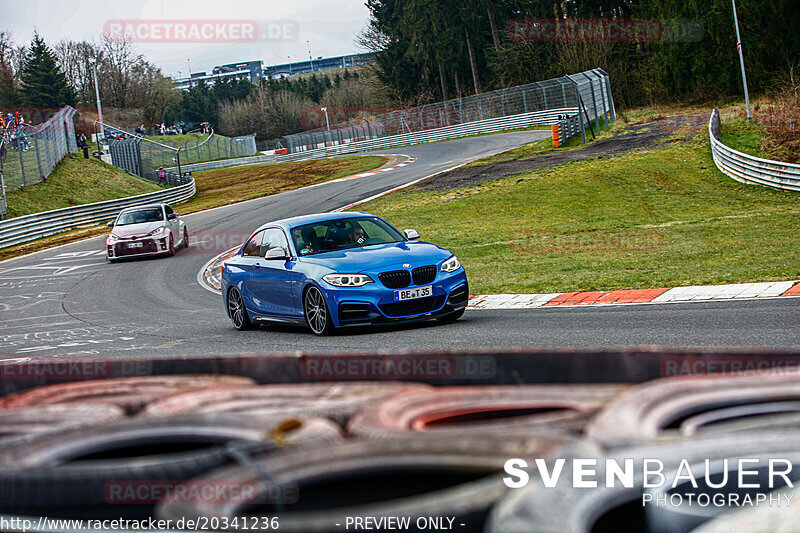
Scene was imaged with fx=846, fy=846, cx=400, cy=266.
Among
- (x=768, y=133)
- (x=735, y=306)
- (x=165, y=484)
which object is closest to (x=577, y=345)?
(x=735, y=306)

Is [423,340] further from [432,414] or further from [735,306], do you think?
[432,414]

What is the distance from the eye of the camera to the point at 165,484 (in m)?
2.51

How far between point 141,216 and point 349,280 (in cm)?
1753

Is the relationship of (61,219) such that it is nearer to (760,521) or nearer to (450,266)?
(450,266)

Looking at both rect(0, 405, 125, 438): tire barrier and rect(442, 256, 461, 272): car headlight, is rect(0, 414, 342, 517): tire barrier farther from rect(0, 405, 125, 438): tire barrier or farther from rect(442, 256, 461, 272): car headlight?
rect(442, 256, 461, 272): car headlight

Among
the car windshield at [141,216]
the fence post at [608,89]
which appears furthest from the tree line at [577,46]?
the car windshield at [141,216]

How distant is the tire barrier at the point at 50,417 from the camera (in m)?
3.16

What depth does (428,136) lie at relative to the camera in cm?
6838

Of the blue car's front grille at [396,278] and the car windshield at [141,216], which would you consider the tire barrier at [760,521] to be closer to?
the blue car's front grille at [396,278]

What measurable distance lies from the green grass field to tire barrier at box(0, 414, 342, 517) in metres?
11.3

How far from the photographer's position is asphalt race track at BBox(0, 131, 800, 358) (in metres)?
9.24

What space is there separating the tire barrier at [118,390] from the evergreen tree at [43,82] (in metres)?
110

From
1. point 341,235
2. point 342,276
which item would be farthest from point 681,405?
point 341,235

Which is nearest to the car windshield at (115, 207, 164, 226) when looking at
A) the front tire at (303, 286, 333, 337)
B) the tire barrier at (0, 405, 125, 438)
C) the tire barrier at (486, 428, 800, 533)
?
the front tire at (303, 286, 333, 337)
